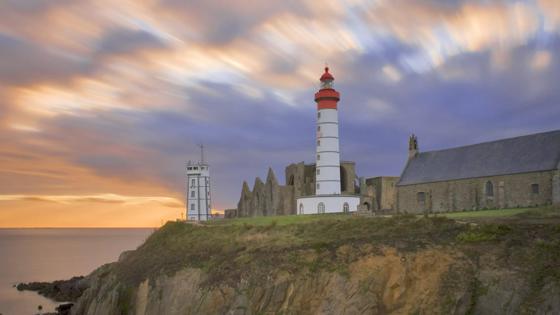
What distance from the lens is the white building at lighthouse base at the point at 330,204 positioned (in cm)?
5328

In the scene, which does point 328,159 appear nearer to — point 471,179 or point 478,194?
point 471,179

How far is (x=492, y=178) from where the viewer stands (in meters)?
45.1

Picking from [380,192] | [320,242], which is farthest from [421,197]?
[320,242]

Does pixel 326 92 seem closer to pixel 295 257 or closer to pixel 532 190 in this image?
pixel 532 190

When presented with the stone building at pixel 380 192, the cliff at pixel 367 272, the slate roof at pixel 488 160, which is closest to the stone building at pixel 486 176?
the slate roof at pixel 488 160

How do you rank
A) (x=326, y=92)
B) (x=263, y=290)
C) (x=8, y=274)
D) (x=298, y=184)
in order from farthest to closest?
(x=8, y=274), (x=298, y=184), (x=326, y=92), (x=263, y=290)

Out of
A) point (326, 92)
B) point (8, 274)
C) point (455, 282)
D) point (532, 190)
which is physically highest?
point (326, 92)

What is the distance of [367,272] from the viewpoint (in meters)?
27.9

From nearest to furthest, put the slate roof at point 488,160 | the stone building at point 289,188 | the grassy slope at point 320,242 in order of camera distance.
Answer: the grassy slope at point 320,242 < the slate roof at point 488,160 < the stone building at point 289,188

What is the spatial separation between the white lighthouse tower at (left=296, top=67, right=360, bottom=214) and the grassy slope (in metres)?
13.4

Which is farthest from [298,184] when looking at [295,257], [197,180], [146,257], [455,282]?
[455,282]

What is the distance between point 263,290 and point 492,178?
77.1 feet

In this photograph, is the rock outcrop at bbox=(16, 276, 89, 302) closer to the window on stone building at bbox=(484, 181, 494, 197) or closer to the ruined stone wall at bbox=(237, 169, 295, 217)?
the ruined stone wall at bbox=(237, 169, 295, 217)

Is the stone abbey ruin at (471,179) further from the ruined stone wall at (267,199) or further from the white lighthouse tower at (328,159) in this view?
the white lighthouse tower at (328,159)
